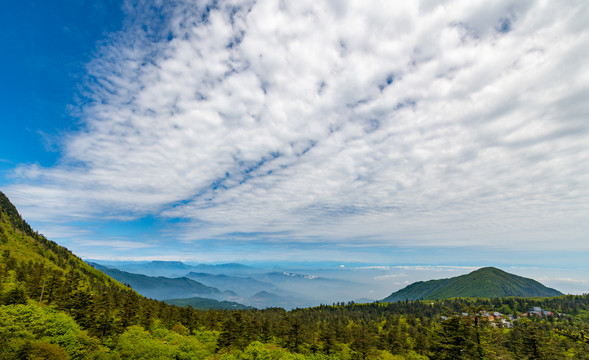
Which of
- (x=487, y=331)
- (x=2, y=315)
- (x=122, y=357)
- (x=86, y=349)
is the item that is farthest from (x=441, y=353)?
(x=2, y=315)

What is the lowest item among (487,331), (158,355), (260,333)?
(260,333)

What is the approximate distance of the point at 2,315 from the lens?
46781 millimetres

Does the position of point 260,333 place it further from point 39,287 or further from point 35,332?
point 39,287

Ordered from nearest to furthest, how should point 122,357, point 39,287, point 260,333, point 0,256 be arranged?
point 122,357 < point 39,287 < point 260,333 < point 0,256

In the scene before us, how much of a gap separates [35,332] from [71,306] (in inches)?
1115

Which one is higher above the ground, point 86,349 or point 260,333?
point 86,349

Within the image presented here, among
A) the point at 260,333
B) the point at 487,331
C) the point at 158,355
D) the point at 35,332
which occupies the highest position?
the point at 487,331

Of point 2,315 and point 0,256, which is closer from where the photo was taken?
point 2,315

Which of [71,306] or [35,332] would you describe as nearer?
[35,332]

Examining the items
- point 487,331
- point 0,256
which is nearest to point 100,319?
point 487,331

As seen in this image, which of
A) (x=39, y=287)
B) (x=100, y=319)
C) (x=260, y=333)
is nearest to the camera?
(x=100, y=319)

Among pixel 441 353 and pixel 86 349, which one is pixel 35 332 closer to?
pixel 86 349

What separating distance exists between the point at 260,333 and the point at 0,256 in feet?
606

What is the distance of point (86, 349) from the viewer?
4919 cm
